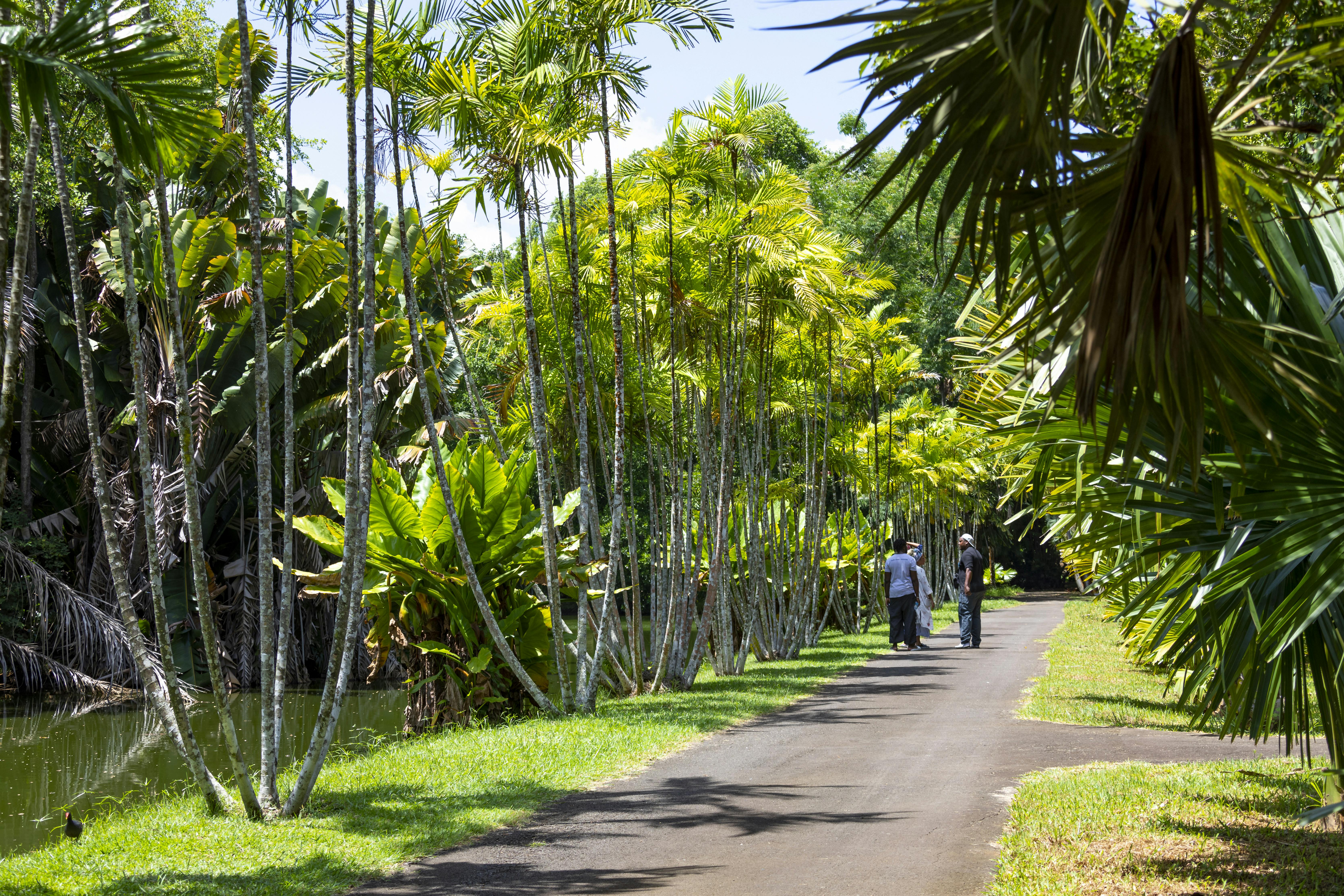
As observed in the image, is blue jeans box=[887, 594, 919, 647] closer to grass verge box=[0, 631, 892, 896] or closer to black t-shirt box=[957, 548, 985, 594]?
black t-shirt box=[957, 548, 985, 594]

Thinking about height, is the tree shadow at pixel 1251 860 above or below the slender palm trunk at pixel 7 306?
below

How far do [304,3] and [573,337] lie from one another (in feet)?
24.4

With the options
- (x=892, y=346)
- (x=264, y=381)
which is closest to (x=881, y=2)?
(x=264, y=381)

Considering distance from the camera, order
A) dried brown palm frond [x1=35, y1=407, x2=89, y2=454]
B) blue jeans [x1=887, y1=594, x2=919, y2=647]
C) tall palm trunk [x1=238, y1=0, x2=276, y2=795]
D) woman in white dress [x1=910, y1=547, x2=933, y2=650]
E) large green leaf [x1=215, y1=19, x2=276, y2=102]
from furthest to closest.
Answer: dried brown palm frond [x1=35, y1=407, x2=89, y2=454], woman in white dress [x1=910, y1=547, x2=933, y2=650], blue jeans [x1=887, y1=594, x2=919, y2=647], large green leaf [x1=215, y1=19, x2=276, y2=102], tall palm trunk [x1=238, y1=0, x2=276, y2=795]

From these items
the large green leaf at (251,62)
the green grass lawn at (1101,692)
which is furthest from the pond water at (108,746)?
the green grass lawn at (1101,692)

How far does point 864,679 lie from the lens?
14.7 meters

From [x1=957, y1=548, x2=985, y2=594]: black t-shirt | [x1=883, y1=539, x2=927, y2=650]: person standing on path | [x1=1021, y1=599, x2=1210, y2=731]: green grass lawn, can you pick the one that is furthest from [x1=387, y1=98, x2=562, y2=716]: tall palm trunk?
[x1=957, y1=548, x2=985, y2=594]: black t-shirt

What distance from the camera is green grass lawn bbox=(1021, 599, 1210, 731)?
10.3 metres

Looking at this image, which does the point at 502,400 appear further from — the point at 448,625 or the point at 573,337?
the point at 448,625

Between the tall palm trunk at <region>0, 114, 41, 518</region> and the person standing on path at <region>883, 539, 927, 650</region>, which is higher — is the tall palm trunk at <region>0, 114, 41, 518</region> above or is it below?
above

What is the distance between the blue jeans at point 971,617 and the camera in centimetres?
1870

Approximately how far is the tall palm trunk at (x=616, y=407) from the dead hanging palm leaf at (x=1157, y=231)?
8.66 metres

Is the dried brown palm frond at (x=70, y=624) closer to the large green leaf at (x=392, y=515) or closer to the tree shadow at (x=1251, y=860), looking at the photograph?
the large green leaf at (x=392, y=515)

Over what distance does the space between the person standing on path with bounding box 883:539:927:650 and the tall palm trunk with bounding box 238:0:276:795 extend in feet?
43.1
